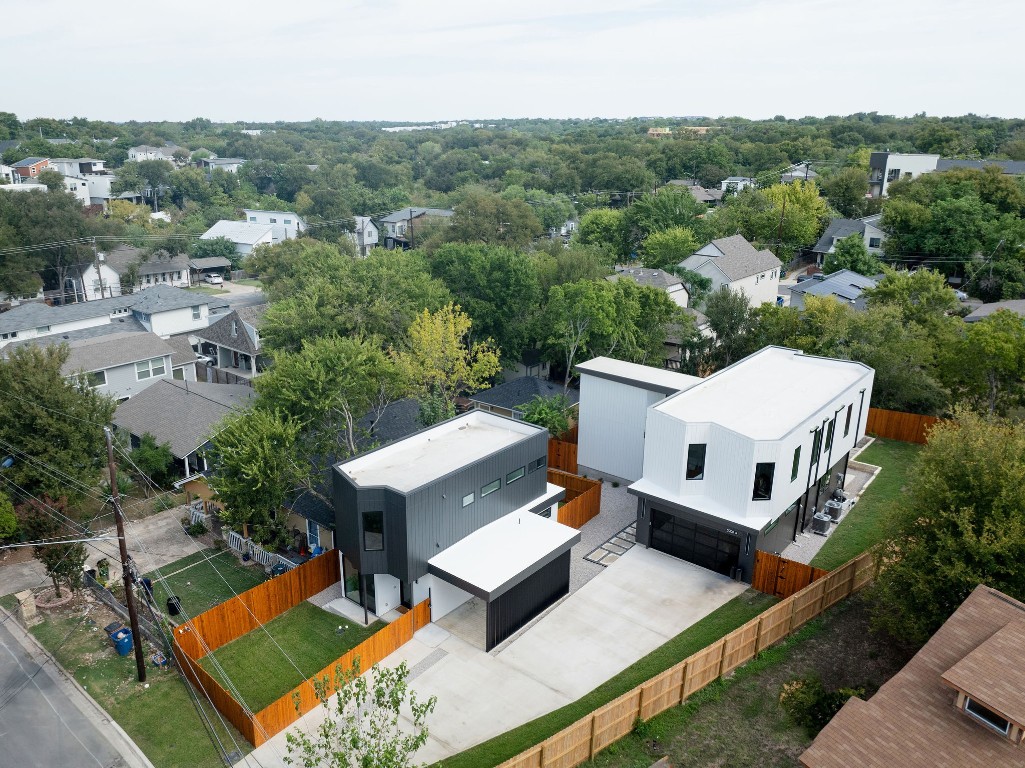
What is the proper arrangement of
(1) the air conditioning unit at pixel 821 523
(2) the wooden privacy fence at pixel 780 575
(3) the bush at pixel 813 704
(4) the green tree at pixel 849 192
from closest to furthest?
(3) the bush at pixel 813 704
(2) the wooden privacy fence at pixel 780 575
(1) the air conditioning unit at pixel 821 523
(4) the green tree at pixel 849 192

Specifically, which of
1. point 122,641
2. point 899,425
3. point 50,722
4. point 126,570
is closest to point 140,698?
point 50,722

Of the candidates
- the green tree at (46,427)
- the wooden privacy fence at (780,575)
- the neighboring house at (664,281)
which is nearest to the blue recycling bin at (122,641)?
the green tree at (46,427)

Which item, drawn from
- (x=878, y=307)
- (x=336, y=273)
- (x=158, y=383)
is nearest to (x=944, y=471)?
(x=878, y=307)

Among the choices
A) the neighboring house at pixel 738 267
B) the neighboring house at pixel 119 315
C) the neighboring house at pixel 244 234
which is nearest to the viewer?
the neighboring house at pixel 119 315

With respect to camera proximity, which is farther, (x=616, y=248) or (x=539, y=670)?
(x=616, y=248)

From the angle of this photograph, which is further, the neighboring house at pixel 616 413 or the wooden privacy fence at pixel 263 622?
the neighboring house at pixel 616 413

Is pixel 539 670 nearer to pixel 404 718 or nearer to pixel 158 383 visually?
pixel 404 718

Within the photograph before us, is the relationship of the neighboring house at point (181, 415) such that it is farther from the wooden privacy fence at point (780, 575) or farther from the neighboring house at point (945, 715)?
the neighboring house at point (945, 715)

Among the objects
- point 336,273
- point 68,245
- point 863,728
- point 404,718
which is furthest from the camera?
point 68,245
